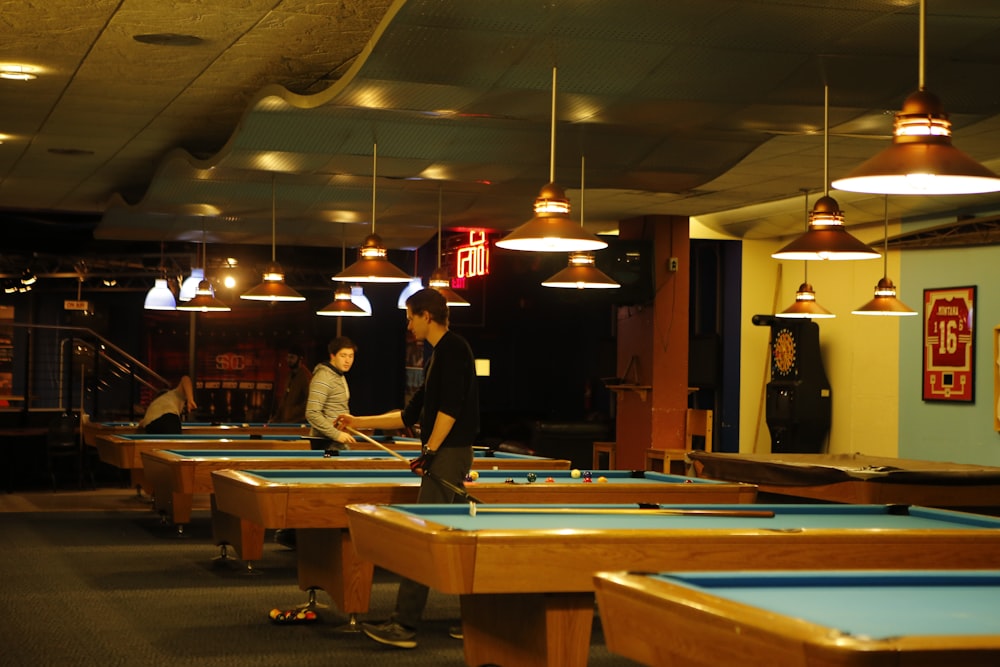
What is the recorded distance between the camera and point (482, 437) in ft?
55.5

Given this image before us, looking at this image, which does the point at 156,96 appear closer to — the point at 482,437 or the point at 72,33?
the point at 72,33

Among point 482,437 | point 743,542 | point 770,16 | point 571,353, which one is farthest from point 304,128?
point 571,353

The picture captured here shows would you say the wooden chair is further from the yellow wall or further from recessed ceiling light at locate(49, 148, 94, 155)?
recessed ceiling light at locate(49, 148, 94, 155)

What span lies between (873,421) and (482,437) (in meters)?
5.13

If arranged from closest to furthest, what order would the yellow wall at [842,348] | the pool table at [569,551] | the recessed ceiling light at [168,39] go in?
1. the pool table at [569,551]
2. the recessed ceiling light at [168,39]
3. the yellow wall at [842,348]

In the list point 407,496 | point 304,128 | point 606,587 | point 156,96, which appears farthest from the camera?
point 156,96

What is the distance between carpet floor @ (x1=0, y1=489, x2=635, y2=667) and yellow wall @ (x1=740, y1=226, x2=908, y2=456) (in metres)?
6.67

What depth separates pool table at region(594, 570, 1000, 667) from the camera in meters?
2.70

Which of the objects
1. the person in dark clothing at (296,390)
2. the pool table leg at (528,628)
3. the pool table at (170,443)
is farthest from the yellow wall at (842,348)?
the pool table leg at (528,628)

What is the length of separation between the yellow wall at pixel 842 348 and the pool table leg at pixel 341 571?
311 inches

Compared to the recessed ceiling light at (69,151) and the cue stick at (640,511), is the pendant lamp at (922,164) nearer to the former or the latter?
the cue stick at (640,511)

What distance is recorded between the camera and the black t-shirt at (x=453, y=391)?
21.2 feet

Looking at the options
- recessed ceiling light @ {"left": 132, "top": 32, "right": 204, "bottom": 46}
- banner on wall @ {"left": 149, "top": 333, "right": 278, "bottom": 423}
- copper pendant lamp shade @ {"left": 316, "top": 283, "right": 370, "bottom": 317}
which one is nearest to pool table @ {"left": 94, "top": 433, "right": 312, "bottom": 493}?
copper pendant lamp shade @ {"left": 316, "top": 283, "right": 370, "bottom": 317}

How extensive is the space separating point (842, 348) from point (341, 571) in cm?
890
